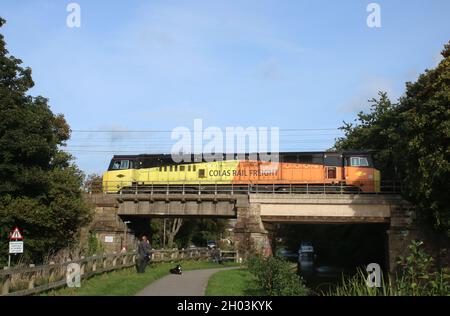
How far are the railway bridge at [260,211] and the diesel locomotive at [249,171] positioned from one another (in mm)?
2330

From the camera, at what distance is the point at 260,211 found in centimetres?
3912

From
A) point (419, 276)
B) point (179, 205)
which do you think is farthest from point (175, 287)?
point (179, 205)

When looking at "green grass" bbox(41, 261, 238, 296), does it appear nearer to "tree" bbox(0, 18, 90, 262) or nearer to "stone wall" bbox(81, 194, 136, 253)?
"tree" bbox(0, 18, 90, 262)

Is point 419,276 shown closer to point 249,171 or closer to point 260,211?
point 260,211

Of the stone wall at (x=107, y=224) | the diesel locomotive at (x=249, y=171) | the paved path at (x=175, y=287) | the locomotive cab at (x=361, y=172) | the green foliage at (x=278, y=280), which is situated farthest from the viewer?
the stone wall at (x=107, y=224)

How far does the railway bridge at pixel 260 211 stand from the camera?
36406 millimetres

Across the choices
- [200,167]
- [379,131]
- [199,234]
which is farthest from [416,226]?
[199,234]

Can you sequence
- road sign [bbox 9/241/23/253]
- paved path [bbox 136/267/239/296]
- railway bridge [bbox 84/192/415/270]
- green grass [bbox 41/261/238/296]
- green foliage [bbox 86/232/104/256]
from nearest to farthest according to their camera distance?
green grass [bbox 41/261/238/296]
paved path [bbox 136/267/239/296]
road sign [bbox 9/241/23/253]
railway bridge [bbox 84/192/415/270]
green foliage [bbox 86/232/104/256]

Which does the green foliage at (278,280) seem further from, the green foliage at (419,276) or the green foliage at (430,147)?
the green foliage at (430,147)

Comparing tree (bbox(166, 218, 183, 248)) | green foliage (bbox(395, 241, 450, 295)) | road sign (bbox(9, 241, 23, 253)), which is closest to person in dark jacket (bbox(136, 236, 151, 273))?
road sign (bbox(9, 241, 23, 253))

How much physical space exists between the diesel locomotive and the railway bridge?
7.64 ft

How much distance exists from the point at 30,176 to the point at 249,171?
21.0 meters

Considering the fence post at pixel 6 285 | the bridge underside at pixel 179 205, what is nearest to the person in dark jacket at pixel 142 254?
the fence post at pixel 6 285

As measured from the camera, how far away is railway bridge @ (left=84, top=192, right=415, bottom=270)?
36.4 m
